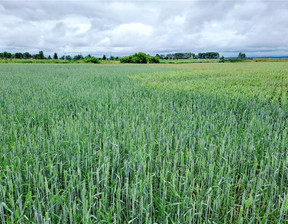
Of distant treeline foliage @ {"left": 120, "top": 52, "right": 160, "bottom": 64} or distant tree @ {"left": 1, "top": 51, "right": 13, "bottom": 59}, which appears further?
distant tree @ {"left": 1, "top": 51, "right": 13, "bottom": 59}

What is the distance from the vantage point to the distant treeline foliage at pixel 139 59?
69125 mm

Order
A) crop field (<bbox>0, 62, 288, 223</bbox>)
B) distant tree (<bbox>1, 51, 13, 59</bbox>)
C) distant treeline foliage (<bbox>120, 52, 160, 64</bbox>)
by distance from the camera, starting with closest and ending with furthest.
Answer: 1. crop field (<bbox>0, 62, 288, 223</bbox>)
2. distant treeline foliage (<bbox>120, 52, 160, 64</bbox>)
3. distant tree (<bbox>1, 51, 13, 59</bbox>)

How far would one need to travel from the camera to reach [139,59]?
228 ft

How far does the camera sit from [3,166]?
2.08 metres

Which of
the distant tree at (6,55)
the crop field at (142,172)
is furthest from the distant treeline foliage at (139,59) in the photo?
the distant tree at (6,55)

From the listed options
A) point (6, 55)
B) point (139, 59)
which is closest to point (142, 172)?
point (139, 59)

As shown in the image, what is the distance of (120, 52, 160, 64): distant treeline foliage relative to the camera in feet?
227

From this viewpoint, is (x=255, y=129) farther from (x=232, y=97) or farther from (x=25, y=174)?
(x=25, y=174)

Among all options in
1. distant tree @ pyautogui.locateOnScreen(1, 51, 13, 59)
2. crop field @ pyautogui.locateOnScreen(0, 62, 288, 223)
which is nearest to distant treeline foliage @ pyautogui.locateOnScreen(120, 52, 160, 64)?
crop field @ pyautogui.locateOnScreen(0, 62, 288, 223)

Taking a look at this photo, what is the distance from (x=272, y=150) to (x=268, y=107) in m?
2.72

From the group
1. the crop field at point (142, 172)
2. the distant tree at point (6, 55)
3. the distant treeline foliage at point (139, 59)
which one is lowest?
the crop field at point (142, 172)

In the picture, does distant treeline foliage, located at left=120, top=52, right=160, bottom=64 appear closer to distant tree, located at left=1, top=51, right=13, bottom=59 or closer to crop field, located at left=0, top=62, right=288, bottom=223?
crop field, located at left=0, top=62, right=288, bottom=223

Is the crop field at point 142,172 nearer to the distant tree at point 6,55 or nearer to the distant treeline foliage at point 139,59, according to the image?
the distant treeline foliage at point 139,59

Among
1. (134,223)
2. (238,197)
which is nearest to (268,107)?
(238,197)
